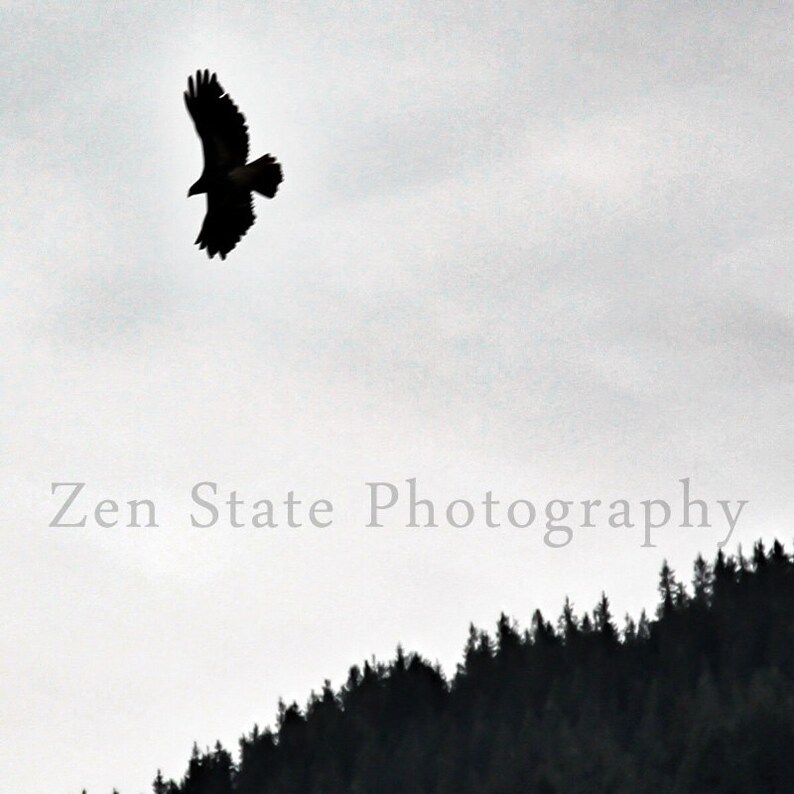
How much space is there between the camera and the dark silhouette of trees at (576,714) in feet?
310

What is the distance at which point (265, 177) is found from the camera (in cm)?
2602

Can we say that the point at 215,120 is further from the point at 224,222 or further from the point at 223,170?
the point at 224,222

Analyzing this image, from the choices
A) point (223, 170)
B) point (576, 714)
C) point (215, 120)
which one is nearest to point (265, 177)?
point (223, 170)

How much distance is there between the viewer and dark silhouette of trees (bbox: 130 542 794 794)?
9462cm

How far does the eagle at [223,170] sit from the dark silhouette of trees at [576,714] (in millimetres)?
69773

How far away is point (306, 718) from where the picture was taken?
380 feet

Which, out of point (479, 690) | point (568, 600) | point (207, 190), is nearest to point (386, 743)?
point (479, 690)

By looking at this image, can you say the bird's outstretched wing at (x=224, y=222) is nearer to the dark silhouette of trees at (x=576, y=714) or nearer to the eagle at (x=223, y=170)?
the eagle at (x=223, y=170)

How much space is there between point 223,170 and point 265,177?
0.69 m

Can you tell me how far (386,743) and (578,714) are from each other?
13309 millimetres

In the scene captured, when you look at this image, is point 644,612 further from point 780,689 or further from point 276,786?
point 276,786

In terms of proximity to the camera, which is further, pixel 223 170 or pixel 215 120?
pixel 223 170

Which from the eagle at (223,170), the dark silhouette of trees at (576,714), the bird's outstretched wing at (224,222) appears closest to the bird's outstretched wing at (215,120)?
the eagle at (223,170)

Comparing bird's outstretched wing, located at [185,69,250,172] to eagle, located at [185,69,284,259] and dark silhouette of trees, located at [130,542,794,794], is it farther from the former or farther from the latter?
dark silhouette of trees, located at [130,542,794,794]
